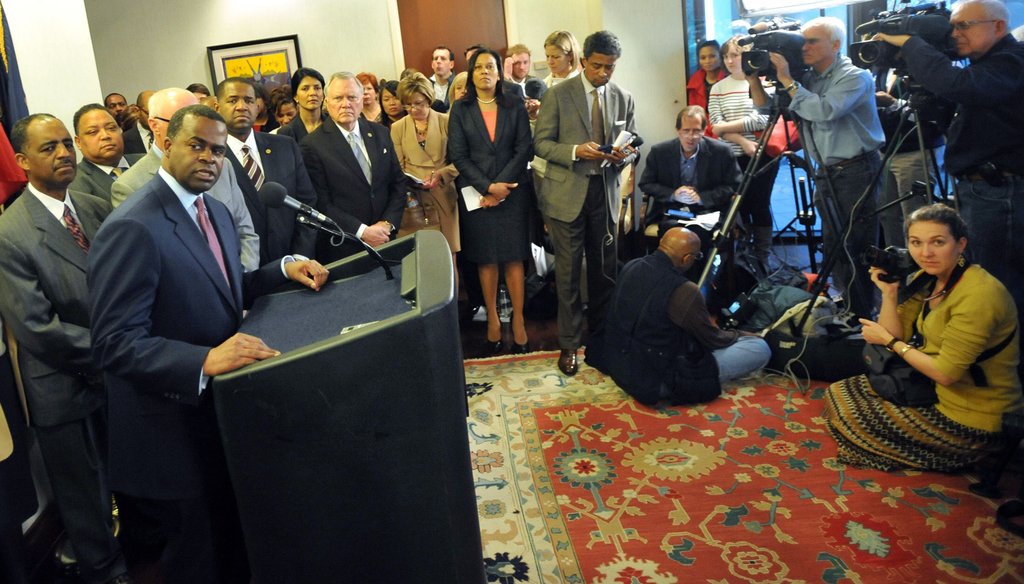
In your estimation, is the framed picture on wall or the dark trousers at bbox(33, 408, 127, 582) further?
the framed picture on wall

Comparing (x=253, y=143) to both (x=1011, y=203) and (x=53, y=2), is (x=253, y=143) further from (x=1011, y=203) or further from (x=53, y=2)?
(x=1011, y=203)

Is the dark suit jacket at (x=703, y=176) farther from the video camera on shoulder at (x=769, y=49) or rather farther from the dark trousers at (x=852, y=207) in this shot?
the video camera on shoulder at (x=769, y=49)

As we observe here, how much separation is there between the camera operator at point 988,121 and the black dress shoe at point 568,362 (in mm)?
1864

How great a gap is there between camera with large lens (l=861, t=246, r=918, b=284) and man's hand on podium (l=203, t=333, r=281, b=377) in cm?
240

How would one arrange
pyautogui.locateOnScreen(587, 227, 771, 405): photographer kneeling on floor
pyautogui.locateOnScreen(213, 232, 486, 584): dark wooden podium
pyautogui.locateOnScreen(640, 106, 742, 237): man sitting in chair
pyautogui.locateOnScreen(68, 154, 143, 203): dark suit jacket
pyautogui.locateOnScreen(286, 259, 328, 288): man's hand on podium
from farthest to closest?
pyautogui.locateOnScreen(640, 106, 742, 237): man sitting in chair, pyautogui.locateOnScreen(587, 227, 771, 405): photographer kneeling on floor, pyautogui.locateOnScreen(68, 154, 143, 203): dark suit jacket, pyautogui.locateOnScreen(286, 259, 328, 288): man's hand on podium, pyautogui.locateOnScreen(213, 232, 486, 584): dark wooden podium

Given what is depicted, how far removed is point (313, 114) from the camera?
13.8 ft

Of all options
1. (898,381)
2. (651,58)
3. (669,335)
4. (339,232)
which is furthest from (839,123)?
(339,232)

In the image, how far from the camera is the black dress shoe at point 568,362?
13.5 feet

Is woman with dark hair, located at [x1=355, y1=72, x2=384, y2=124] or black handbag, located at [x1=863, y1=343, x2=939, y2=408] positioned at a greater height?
woman with dark hair, located at [x1=355, y1=72, x2=384, y2=124]

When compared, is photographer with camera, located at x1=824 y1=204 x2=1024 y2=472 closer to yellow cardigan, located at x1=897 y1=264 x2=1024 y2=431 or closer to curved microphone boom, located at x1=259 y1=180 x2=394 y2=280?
yellow cardigan, located at x1=897 y1=264 x2=1024 y2=431

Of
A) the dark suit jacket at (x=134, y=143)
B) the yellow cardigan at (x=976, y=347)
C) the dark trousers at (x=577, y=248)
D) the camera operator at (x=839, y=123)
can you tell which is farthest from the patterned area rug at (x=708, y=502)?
the dark suit jacket at (x=134, y=143)

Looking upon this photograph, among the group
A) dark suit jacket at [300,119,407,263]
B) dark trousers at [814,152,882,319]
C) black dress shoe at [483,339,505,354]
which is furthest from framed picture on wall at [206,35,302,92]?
dark trousers at [814,152,882,319]

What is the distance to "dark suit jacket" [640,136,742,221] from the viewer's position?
5113 mm

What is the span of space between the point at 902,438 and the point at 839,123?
68.5 inches
